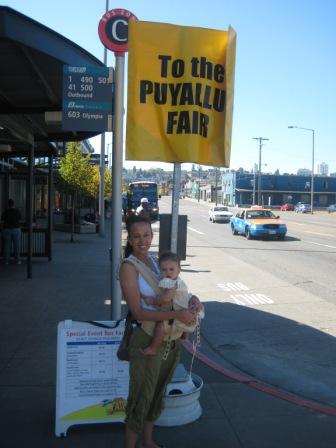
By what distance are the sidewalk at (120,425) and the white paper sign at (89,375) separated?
0.54ft

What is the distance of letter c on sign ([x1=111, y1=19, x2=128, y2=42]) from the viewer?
16.6 feet

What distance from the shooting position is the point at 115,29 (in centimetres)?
509

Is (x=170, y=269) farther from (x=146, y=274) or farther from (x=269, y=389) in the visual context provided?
(x=269, y=389)

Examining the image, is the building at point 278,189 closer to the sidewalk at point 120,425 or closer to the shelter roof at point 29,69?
the shelter roof at point 29,69

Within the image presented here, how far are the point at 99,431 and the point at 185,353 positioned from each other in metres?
2.48

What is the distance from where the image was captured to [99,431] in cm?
433

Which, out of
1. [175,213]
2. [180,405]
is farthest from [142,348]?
[175,213]

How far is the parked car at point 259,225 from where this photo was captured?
85.5 feet

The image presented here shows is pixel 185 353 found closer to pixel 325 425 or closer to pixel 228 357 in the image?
pixel 228 357

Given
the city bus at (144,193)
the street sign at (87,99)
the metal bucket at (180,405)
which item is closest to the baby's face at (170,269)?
the metal bucket at (180,405)

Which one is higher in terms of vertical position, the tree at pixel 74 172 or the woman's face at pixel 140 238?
the tree at pixel 74 172

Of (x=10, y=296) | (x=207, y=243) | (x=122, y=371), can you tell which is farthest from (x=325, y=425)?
(x=207, y=243)

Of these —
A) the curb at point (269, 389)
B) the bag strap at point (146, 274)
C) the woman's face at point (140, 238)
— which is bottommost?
the curb at point (269, 389)

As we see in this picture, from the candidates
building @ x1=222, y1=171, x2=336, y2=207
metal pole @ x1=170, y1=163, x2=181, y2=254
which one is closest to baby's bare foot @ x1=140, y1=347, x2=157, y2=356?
metal pole @ x1=170, y1=163, x2=181, y2=254
